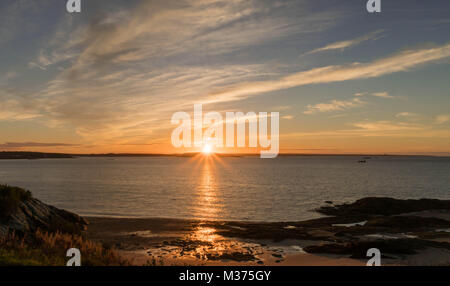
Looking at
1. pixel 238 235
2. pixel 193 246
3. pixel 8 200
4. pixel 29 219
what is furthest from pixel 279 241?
pixel 8 200

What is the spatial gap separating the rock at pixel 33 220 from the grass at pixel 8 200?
7.1 inches

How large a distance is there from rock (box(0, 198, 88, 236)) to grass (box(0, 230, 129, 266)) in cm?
71

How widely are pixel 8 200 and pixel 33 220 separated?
2.14 m

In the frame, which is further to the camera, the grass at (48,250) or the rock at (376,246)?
the rock at (376,246)

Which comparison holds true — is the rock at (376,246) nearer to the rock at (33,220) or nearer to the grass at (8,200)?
the rock at (33,220)

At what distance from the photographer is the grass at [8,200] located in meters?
18.2

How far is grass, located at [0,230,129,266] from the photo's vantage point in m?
13.9

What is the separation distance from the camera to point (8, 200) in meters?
18.7

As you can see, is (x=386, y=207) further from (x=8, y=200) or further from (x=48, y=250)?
(x=8, y=200)

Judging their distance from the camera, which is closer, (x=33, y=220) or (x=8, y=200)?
(x=8, y=200)

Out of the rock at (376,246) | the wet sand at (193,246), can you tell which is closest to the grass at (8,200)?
the wet sand at (193,246)

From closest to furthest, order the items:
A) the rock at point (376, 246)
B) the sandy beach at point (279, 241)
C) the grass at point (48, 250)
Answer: the grass at point (48, 250), the sandy beach at point (279, 241), the rock at point (376, 246)

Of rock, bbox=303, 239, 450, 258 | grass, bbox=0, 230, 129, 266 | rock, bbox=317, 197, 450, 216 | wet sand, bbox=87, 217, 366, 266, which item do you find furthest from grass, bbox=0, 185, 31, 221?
rock, bbox=317, 197, 450, 216
